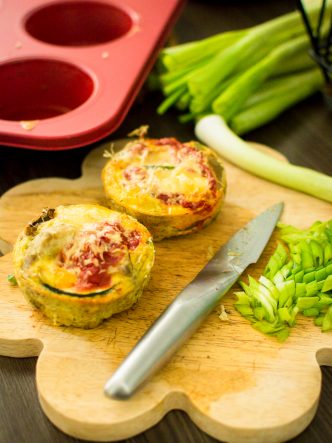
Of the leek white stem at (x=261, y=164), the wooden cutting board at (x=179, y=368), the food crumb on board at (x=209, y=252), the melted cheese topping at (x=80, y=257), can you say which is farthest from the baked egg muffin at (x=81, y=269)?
the leek white stem at (x=261, y=164)

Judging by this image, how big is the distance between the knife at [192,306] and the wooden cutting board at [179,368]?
86 millimetres

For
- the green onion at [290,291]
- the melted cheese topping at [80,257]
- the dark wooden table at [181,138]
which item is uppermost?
the green onion at [290,291]

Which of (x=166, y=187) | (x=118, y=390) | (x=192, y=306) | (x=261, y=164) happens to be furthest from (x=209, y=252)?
(x=118, y=390)

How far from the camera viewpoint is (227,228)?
2684 mm

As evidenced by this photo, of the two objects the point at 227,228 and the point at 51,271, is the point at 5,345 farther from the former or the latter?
the point at 227,228

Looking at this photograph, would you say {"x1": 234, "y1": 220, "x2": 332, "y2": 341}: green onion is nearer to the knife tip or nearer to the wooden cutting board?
the wooden cutting board

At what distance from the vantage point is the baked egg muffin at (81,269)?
2076 mm

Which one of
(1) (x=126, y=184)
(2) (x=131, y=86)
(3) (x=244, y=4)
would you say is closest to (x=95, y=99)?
(2) (x=131, y=86)

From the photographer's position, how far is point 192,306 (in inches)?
83.0

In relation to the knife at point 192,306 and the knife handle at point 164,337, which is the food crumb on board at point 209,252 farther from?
the knife handle at point 164,337

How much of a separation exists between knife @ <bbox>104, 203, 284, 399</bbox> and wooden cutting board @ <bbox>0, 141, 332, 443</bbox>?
0.09 meters

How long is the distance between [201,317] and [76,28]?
7.25ft

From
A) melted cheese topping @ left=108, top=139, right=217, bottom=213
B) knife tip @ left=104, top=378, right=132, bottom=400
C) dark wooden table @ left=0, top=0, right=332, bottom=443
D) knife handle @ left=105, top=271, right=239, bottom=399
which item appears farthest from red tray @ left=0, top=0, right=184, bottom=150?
knife tip @ left=104, top=378, right=132, bottom=400

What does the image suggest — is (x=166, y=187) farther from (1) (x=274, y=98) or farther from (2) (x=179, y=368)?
(1) (x=274, y=98)
